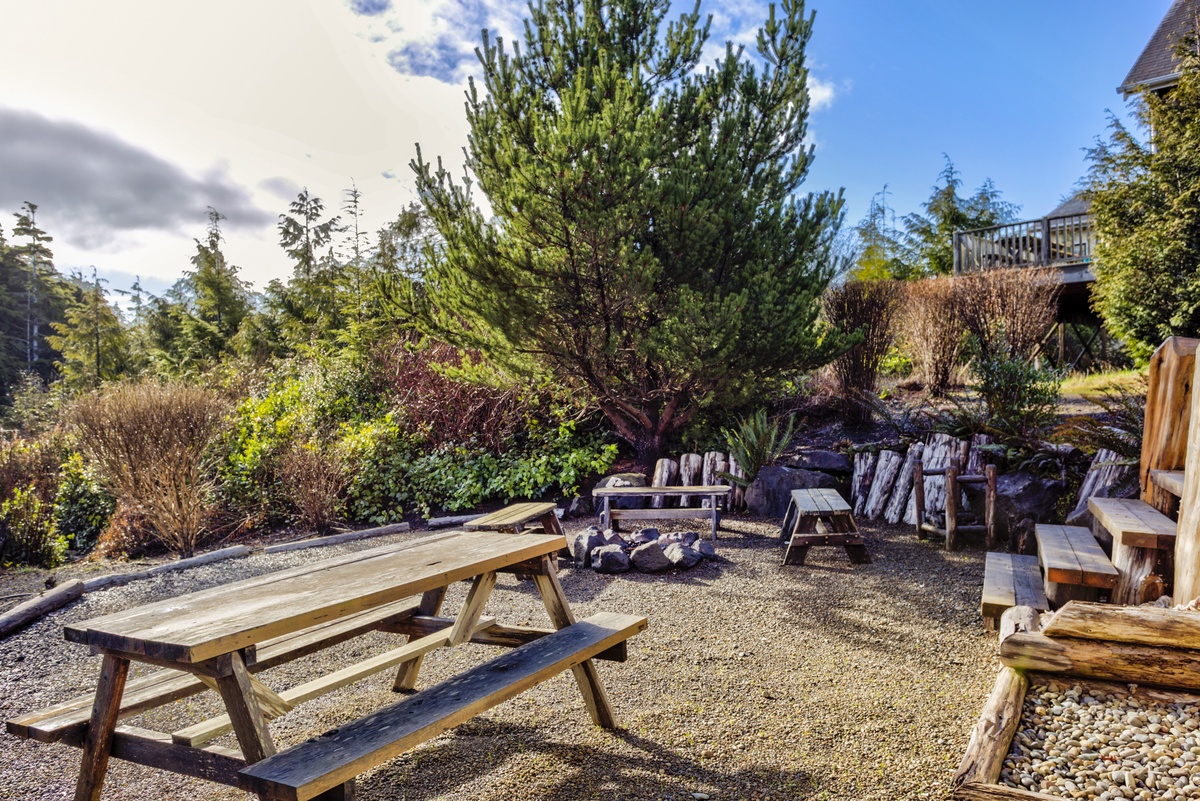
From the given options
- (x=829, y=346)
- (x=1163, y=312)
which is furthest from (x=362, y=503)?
(x=1163, y=312)

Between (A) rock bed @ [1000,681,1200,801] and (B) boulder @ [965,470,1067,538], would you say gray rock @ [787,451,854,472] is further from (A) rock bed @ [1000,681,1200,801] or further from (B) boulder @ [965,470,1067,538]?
(A) rock bed @ [1000,681,1200,801]

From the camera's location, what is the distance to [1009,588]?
3.85m

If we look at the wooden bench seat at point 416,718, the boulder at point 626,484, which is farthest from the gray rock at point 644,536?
the wooden bench seat at point 416,718

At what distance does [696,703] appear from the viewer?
3066mm

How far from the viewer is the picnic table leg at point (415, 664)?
129 inches

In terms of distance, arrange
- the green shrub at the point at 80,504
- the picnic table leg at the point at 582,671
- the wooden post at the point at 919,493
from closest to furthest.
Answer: the picnic table leg at the point at 582,671 → the wooden post at the point at 919,493 → the green shrub at the point at 80,504

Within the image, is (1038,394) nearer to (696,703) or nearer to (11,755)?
(696,703)

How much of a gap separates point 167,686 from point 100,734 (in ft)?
1.25

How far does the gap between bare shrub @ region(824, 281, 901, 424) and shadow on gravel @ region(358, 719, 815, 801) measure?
23.0 ft

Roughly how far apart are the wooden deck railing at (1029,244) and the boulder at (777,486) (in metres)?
8.99

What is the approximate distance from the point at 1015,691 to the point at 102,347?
31378mm

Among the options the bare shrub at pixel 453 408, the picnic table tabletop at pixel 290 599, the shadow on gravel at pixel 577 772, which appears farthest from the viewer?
the bare shrub at pixel 453 408

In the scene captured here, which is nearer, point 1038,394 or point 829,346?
point 1038,394

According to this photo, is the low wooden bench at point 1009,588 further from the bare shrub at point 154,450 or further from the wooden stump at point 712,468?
the bare shrub at point 154,450
